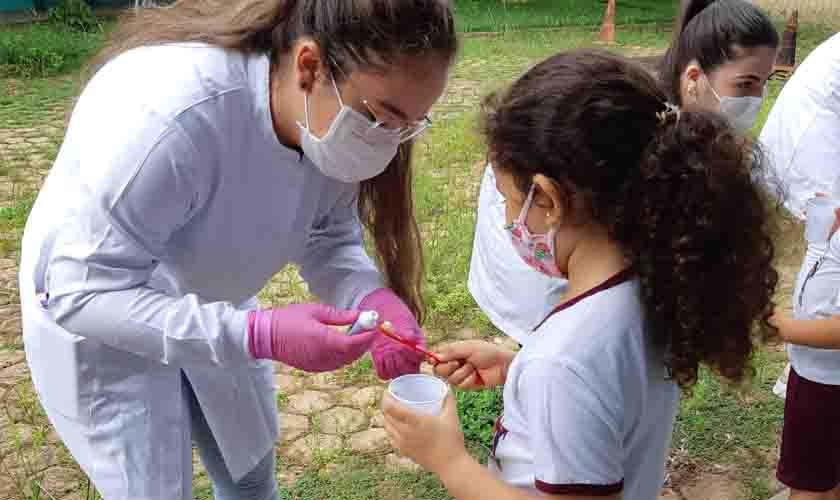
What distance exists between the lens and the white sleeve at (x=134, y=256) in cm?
135

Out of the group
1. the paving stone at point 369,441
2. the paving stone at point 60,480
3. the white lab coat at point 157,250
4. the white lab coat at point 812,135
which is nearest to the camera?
the white lab coat at point 157,250

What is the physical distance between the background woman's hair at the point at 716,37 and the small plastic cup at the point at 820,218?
0.47m

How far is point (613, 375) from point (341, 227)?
0.95 metres

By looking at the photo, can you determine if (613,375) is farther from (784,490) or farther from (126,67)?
(784,490)

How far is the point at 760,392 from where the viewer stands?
131 inches

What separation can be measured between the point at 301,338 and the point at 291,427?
1.70 meters

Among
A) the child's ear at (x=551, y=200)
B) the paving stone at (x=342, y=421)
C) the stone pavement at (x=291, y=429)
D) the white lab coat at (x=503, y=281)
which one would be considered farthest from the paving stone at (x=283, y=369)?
the child's ear at (x=551, y=200)

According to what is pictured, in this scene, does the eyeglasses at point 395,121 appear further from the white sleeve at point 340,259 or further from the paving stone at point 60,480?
the paving stone at point 60,480

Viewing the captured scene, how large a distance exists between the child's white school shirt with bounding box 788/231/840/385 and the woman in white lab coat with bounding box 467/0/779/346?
438mm

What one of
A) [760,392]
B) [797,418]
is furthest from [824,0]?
[797,418]

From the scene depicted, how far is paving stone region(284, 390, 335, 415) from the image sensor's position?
10.5 ft

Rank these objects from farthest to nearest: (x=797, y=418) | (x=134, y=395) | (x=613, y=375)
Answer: (x=797, y=418), (x=134, y=395), (x=613, y=375)

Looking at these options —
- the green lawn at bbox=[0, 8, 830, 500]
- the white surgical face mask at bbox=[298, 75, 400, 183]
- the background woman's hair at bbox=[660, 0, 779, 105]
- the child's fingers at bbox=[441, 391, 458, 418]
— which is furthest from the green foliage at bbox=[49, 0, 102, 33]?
the child's fingers at bbox=[441, 391, 458, 418]

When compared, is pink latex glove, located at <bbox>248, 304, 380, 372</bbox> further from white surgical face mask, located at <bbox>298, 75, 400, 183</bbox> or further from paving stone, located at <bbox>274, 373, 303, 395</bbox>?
paving stone, located at <bbox>274, 373, 303, 395</bbox>
